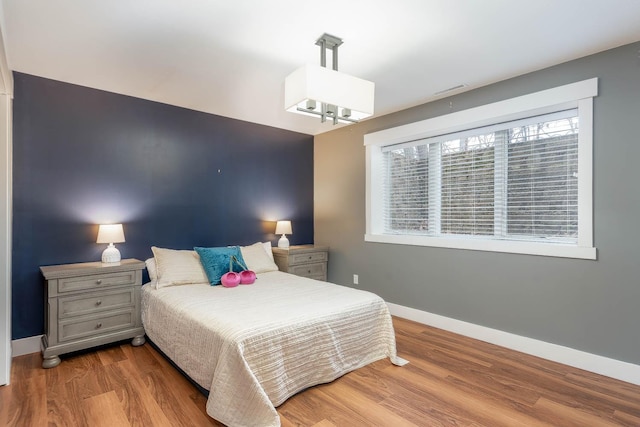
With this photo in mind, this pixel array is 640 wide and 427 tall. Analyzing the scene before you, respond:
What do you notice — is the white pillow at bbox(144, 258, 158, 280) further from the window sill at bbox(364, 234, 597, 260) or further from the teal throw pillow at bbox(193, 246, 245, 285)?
the window sill at bbox(364, 234, 597, 260)

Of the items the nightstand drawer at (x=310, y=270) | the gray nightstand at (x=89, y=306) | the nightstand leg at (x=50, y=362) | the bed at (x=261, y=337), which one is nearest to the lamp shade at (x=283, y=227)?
the nightstand drawer at (x=310, y=270)

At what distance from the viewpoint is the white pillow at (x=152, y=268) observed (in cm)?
322

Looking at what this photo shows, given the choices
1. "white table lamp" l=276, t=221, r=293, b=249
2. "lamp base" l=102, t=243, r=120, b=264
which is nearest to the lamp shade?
"white table lamp" l=276, t=221, r=293, b=249

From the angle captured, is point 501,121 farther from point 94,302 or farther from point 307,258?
point 94,302

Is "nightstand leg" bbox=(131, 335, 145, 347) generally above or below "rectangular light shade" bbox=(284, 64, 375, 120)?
below

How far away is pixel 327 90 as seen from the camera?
2.25 metres

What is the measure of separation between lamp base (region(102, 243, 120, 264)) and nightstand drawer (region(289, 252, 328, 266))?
6.31 feet

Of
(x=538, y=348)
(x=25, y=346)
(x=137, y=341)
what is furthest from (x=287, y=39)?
(x=25, y=346)

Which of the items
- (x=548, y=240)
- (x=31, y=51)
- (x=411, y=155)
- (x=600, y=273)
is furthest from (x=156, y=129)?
(x=600, y=273)

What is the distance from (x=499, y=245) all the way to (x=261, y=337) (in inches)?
93.0

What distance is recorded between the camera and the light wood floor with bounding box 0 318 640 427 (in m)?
1.99

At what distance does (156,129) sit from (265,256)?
186 centimetres

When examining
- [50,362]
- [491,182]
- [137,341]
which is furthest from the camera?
[491,182]

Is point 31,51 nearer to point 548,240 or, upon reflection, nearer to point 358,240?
point 358,240
